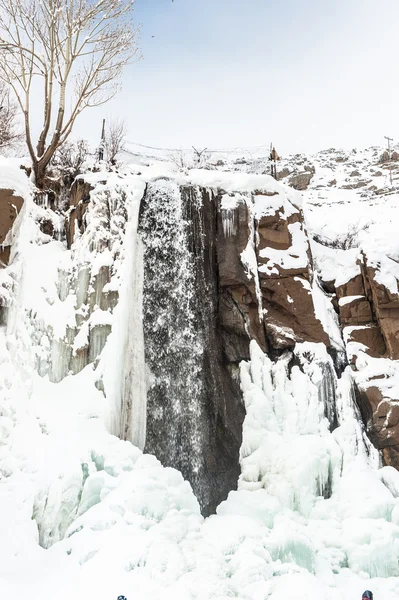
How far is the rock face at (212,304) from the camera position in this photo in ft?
27.6

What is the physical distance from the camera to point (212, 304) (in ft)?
29.8

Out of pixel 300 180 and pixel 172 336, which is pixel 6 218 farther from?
pixel 300 180

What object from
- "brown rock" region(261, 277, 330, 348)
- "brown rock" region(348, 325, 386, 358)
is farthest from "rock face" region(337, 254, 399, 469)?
"brown rock" region(261, 277, 330, 348)

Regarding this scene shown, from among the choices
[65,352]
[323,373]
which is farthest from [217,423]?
[65,352]

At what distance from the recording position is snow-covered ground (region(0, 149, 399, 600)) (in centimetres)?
578

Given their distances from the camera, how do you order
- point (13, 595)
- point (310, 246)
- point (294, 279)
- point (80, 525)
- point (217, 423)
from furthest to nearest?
point (310, 246)
point (294, 279)
point (217, 423)
point (80, 525)
point (13, 595)

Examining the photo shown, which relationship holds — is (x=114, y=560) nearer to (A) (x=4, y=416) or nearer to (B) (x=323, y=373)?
(A) (x=4, y=416)

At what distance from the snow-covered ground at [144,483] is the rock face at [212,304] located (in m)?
0.34

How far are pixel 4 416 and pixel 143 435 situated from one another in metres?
2.24

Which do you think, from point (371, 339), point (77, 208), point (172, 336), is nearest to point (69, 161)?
point (77, 208)

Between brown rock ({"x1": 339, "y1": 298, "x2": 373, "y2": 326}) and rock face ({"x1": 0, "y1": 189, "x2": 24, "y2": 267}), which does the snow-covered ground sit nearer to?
rock face ({"x1": 0, "y1": 189, "x2": 24, "y2": 267})

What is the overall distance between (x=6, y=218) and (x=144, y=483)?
4.98 metres

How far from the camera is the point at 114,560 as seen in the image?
5.72 metres

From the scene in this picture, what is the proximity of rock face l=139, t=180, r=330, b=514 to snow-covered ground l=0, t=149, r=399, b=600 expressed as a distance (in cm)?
34
